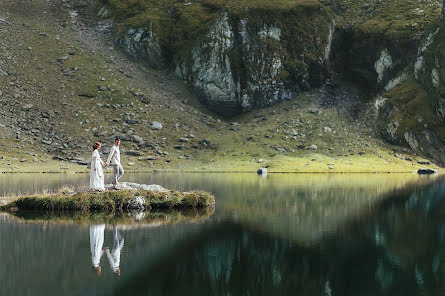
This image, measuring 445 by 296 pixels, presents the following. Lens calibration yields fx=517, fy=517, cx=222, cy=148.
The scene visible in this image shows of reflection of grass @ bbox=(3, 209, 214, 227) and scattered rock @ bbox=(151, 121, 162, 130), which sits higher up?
scattered rock @ bbox=(151, 121, 162, 130)

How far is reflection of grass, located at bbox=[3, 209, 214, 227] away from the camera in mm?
34469

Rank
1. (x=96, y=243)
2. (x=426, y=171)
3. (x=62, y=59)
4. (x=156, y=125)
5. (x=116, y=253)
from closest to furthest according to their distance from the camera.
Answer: (x=116, y=253) < (x=96, y=243) < (x=426, y=171) < (x=156, y=125) < (x=62, y=59)

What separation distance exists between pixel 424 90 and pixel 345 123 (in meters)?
25.3

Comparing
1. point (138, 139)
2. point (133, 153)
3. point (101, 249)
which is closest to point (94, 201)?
point (101, 249)

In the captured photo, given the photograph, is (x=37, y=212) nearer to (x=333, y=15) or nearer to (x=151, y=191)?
(x=151, y=191)

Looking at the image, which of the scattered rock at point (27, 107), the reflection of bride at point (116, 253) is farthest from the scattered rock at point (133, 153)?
the reflection of bride at point (116, 253)

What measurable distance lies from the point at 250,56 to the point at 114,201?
125538mm

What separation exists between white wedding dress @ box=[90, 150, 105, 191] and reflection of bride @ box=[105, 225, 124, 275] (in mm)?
11015

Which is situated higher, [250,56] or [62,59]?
[250,56]

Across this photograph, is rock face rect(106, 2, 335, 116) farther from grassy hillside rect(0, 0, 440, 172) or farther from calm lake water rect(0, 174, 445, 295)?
calm lake water rect(0, 174, 445, 295)

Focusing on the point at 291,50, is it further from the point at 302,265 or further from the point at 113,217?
the point at 302,265

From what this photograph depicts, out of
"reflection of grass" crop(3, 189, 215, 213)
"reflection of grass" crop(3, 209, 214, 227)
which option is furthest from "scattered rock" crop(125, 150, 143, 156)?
"reflection of grass" crop(3, 209, 214, 227)

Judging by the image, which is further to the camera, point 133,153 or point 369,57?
point 369,57

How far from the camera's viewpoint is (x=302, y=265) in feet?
77.6
